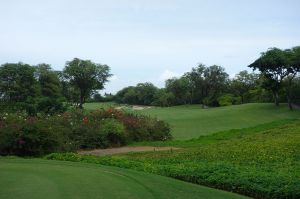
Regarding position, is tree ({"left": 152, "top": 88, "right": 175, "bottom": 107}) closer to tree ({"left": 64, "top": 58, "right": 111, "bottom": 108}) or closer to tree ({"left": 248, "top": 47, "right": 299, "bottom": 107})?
tree ({"left": 64, "top": 58, "right": 111, "bottom": 108})

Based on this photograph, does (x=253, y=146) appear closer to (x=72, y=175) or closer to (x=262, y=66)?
(x=72, y=175)

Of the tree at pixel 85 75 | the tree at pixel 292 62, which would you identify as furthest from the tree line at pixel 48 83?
the tree at pixel 292 62

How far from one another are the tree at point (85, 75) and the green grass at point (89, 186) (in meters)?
80.7

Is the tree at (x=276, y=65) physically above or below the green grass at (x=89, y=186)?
above

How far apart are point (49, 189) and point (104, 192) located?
4.13 ft

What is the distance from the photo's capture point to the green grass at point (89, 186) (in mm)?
10109

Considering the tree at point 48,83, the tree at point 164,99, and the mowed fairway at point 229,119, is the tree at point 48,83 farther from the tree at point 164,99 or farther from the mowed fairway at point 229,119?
the mowed fairway at point 229,119

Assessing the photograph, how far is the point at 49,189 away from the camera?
34.4ft

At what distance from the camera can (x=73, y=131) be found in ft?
91.1

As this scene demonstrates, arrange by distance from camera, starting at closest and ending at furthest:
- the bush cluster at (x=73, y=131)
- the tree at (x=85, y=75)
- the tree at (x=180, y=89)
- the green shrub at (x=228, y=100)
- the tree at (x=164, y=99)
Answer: the bush cluster at (x=73, y=131), the green shrub at (x=228, y=100), the tree at (x=85, y=75), the tree at (x=164, y=99), the tree at (x=180, y=89)

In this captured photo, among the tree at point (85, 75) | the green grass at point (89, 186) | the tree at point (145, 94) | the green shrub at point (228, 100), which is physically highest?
the tree at point (85, 75)

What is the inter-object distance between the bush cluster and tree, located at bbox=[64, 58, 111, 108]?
199 ft

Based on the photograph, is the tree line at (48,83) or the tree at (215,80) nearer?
the tree line at (48,83)

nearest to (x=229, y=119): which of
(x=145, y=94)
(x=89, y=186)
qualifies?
(x=89, y=186)
